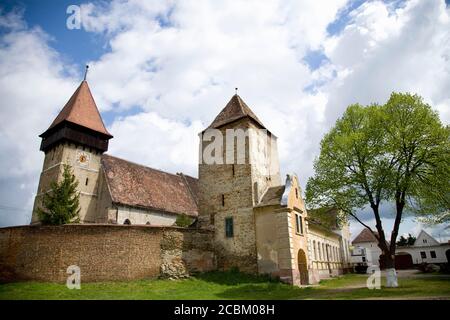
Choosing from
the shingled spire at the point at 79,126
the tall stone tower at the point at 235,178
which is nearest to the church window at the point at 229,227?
the tall stone tower at the point at 235,178

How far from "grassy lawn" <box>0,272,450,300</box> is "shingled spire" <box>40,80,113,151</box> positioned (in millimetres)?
16019

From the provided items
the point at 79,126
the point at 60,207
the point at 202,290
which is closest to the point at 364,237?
the point at 202,290

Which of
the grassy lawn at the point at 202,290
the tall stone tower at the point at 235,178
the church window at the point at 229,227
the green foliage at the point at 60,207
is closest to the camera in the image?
the grassy lawn at the point at 202,290

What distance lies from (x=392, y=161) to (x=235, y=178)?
10853mm

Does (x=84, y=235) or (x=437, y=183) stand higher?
(x=437, y=183)

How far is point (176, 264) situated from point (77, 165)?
51.4ft

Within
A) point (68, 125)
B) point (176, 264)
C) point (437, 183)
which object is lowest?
point (176, 264)

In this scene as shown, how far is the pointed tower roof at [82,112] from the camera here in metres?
30.7

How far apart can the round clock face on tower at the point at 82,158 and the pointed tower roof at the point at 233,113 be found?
13044mm

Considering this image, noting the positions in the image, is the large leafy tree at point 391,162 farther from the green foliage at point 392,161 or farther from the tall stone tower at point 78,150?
the tall stone tower at point 78,150

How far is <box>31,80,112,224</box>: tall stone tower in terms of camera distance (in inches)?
1133

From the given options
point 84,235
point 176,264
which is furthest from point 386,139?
point 84,235

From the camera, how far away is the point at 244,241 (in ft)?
72.5
